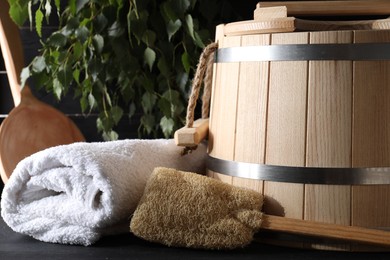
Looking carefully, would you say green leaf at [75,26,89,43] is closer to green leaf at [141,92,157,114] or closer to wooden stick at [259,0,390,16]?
green leaf at [141,92,157,114]

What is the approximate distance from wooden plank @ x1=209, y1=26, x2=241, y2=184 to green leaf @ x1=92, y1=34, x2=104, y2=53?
0.42m

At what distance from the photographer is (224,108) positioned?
1143 mm

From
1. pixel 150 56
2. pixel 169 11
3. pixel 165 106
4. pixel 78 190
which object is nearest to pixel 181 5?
pixel 169 11

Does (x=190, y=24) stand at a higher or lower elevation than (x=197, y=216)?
higher

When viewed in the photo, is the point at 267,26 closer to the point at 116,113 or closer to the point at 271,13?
the point at 271,13

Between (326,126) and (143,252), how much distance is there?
1.09 ft

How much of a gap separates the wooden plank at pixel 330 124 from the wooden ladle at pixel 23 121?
0.82 metres

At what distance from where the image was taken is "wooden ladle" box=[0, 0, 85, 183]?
1.62 meters

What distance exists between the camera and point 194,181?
1066mm

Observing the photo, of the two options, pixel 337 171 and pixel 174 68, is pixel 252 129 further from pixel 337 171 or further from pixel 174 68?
pixel 174 68

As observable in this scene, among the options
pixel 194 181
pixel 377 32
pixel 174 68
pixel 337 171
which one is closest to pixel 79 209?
pixel 194 181

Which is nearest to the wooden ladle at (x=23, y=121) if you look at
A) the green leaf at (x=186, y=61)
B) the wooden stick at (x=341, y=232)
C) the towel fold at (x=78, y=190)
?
the green leaf at (x=186, y=61)

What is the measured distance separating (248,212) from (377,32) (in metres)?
0.33

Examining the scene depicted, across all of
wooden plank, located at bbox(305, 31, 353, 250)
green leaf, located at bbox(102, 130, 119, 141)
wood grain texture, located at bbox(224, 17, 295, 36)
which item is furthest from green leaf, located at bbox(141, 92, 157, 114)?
wooden plank, located at bbox(305, 31, 353, 250)
